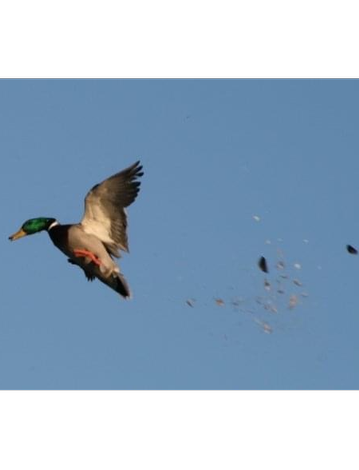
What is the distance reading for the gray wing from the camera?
23859mm

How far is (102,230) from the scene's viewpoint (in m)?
24.0

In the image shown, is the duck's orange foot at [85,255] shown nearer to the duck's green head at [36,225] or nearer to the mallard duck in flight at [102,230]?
the mallard duck in flight at [102,230]

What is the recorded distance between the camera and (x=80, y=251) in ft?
77.0

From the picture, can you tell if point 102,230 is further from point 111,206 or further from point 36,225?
point 36,225

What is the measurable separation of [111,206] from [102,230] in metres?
0.40

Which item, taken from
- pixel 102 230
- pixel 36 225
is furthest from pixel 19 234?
pixel 102 230

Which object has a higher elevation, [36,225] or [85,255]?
[36,225]

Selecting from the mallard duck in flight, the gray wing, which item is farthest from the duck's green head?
the gray wing

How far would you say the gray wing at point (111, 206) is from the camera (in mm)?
23859

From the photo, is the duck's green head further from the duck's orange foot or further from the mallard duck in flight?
the duck's orange foot
